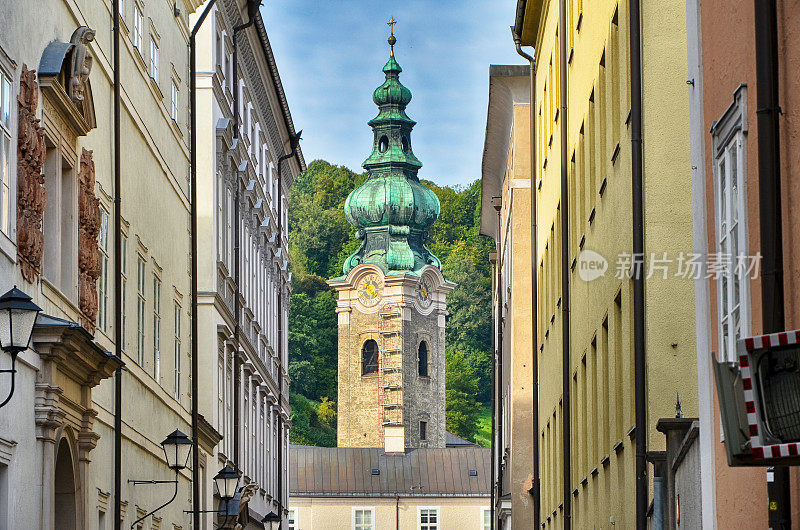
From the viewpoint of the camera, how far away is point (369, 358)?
106 m

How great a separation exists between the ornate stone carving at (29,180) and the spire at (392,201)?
294 feet

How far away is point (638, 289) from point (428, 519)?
209 feet

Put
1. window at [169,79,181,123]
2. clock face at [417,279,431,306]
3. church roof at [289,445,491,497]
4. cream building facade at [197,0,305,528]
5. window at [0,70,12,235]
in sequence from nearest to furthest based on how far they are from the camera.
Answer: window at [0,70,12,235], window at [169,79,181,123], cream building facade at [197,0,305,528], church roof at [289,445,491,497], clock face at [417,279,431,306]

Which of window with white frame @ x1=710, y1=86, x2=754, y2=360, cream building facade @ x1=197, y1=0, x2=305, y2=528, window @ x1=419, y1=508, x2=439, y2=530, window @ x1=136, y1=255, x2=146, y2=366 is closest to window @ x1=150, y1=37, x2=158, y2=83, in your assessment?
window @ x1=136, y1=255, x2=146, y2=366

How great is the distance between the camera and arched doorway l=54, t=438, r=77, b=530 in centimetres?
1518

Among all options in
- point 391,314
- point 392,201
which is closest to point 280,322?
point 391,314

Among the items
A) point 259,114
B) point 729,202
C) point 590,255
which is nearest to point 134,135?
point 590,255

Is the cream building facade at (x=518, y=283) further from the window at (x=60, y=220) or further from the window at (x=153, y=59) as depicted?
the window at (x=60, y=220)

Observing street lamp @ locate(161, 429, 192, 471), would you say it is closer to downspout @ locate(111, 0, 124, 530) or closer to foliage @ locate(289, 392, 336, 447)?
downspout @ locate(111, 0, 124, 530)

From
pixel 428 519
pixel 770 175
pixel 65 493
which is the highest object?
pixel 770 175

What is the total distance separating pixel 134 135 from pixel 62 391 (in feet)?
21.6

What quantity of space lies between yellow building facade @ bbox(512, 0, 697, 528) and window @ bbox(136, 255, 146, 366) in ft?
18.5

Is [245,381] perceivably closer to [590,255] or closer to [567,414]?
[567,414]

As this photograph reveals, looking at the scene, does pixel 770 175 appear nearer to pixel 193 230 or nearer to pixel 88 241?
pixel 88 241
